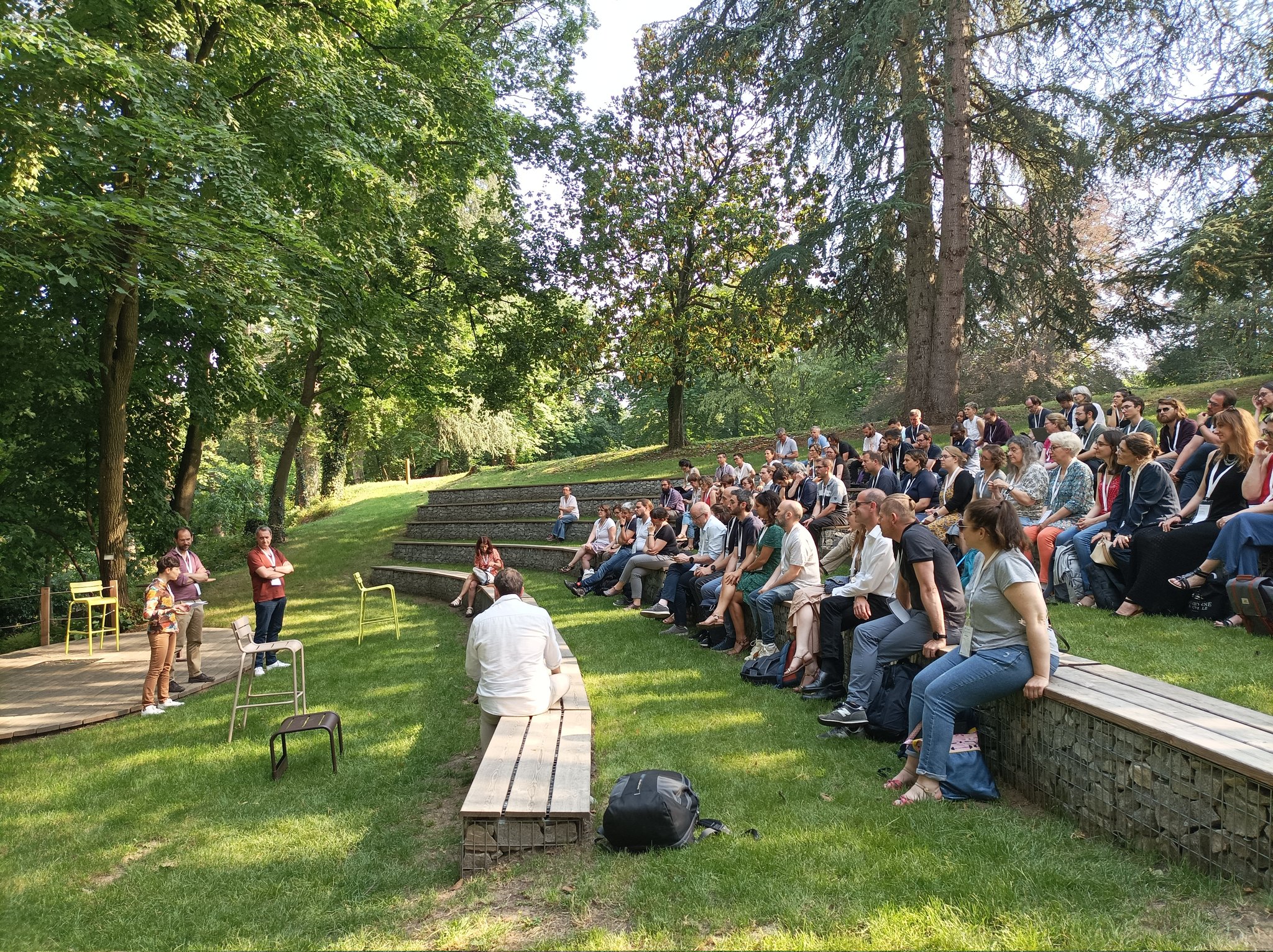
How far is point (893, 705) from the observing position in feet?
16.3

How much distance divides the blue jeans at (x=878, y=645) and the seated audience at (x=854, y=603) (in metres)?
0.18

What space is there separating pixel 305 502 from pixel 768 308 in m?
20.6

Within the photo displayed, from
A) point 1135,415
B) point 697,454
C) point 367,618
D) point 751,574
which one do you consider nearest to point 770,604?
point 751,574

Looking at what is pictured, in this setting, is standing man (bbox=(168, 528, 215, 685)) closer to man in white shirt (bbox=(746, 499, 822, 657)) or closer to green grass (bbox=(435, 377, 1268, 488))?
man in white shirt (bbox=(746, 499, 822, 657))

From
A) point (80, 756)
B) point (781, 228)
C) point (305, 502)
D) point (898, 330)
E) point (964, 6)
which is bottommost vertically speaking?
point (80, 756)

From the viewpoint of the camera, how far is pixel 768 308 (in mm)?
17984

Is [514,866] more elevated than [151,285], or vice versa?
[151,285]

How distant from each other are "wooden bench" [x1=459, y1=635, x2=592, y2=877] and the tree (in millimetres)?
16641

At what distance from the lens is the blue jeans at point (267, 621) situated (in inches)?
348

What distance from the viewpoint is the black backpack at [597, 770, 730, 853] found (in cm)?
379

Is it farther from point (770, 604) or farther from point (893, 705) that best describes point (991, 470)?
point (893, 705)

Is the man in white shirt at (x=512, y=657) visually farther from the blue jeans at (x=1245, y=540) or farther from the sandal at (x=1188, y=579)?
the blue jeans at (x=1245, y=540)

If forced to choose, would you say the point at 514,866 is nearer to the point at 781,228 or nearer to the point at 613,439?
the point at 781,228

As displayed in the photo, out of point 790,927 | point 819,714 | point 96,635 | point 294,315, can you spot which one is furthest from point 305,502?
point 790,927
